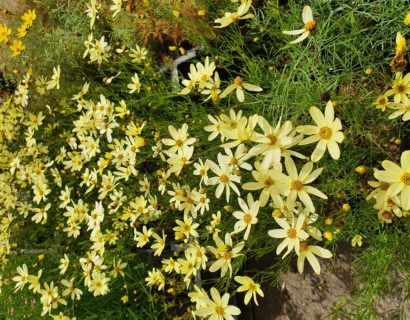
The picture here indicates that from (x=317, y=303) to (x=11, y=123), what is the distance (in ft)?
6.59

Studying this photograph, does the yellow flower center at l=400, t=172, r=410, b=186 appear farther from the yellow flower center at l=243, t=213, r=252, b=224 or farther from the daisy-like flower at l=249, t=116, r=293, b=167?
the yellow flower center at l=243, t=213, r=252, b=224

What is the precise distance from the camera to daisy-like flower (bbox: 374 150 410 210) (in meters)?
0.89

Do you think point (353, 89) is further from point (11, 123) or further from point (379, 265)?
point (11, 123)

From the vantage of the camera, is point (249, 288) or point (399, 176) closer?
point (399, 176)

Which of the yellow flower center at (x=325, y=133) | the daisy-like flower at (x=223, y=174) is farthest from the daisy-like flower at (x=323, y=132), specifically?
the daisy-like flower at (x=223, y=174)

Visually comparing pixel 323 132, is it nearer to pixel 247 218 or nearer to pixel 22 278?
pixel 247 218

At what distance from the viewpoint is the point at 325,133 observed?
39.4 inches

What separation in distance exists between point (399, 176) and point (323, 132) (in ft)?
0.68

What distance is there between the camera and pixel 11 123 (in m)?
2.35

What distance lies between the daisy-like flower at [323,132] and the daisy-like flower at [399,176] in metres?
0.12

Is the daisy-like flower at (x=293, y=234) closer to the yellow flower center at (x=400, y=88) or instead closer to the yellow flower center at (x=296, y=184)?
the yellow flower center at (x=296, y=184)

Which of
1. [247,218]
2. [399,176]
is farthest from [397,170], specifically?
[247,218]

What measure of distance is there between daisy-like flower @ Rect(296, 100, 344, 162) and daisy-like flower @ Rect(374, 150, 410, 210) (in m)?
0.12

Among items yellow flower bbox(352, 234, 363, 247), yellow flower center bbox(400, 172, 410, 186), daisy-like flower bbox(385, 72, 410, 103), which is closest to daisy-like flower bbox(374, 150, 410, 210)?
yellow flower center bbox(400, 172, 410, 186)
